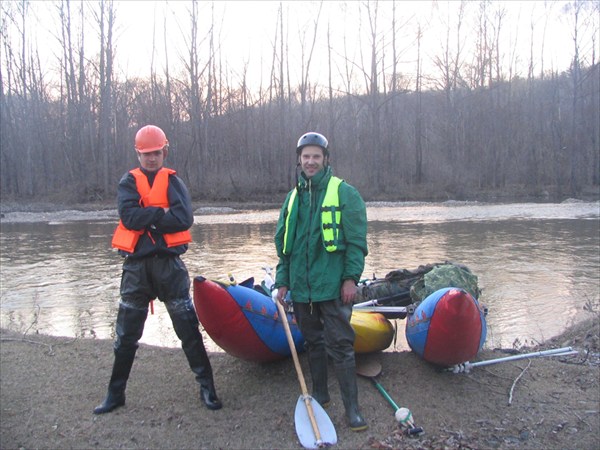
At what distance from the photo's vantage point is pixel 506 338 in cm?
621

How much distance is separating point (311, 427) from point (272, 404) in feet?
1.80

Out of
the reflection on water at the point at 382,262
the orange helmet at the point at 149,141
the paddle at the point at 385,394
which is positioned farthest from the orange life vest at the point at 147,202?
the reflection on water at the point at 382,262

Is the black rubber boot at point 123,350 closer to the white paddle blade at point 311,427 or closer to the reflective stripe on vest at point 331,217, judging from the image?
the white paddle blade at point 311,427

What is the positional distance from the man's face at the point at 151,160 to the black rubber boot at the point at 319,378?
170 cm

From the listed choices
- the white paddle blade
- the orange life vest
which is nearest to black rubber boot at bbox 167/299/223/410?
the orange life vest

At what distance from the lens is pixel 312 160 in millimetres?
3645

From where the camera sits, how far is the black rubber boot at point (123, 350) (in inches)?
148

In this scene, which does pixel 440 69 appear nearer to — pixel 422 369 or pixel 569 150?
pixel 569 150

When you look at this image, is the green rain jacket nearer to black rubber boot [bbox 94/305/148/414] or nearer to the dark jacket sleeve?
the dark jacket sleeve

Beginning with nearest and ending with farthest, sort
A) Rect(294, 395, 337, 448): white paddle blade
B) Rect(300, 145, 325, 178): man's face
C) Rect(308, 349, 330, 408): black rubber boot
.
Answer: Rect(294, 395, 337, 448): white paddle blade → Rect(300, 145, 325, 178): man's face → Rect(308, 349, 330, 408): black rubber boot

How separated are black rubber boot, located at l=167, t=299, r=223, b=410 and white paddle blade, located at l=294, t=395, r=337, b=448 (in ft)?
2.15

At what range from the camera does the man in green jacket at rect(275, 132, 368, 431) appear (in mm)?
3500

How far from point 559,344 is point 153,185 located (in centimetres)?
426

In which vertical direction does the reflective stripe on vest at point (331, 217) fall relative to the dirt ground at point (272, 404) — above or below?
above
